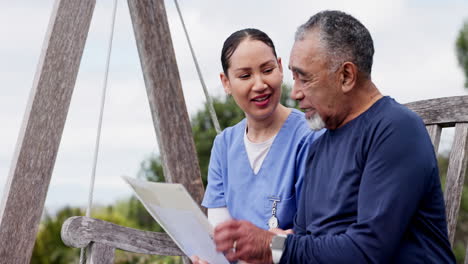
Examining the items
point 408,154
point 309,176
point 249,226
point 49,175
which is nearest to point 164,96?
point 49,175

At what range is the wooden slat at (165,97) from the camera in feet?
10.6

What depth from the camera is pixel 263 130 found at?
2674 millimetres

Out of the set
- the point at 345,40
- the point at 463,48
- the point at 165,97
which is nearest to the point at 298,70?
the point at 345,40

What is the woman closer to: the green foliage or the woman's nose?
the woman's nose

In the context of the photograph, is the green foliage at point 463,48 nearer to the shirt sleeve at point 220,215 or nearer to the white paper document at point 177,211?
the shirt sleeve at point 220,215

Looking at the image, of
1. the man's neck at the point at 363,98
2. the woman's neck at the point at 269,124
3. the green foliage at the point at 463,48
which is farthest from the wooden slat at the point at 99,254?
the green foliage at the point at 463,48

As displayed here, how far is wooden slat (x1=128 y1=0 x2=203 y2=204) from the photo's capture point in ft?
10.6

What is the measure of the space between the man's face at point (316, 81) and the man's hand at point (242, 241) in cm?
42

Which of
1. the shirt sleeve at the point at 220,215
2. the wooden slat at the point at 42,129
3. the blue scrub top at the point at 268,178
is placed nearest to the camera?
the blue scrub top at the point at 268,178

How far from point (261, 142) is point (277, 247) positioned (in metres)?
0.80

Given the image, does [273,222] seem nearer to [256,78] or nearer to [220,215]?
[220,215]

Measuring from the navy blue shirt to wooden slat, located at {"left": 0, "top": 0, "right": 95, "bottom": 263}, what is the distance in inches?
63.4

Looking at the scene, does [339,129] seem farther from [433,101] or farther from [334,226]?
[433,101]

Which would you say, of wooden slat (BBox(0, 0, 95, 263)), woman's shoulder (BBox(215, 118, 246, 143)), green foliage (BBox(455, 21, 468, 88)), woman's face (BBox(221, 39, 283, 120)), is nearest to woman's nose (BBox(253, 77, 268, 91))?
woman's face (BBox(221, 39, 283, 120))
